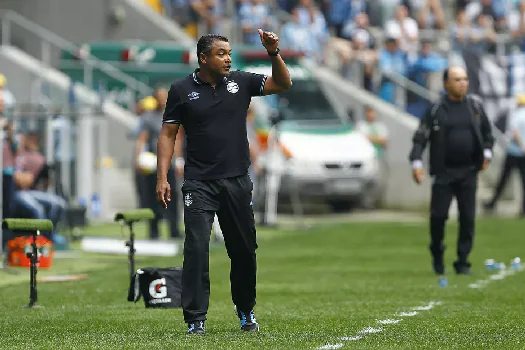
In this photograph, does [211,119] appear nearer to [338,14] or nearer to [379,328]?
[379,328]

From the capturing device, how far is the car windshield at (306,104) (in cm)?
2788

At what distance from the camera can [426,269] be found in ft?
56.2

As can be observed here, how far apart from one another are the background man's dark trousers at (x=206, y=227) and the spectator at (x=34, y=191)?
8.75 m

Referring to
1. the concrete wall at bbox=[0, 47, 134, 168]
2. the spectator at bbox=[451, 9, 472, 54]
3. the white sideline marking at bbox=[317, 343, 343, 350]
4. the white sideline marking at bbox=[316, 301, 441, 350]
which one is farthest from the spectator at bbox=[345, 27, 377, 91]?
the white sideline marking at bbox=[317, 343, 343, 350]

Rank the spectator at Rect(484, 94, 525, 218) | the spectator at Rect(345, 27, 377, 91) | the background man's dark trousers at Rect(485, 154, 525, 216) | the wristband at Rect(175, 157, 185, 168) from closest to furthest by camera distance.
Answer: the wristband at Rect(175, 157, 185, 168), the spectator at Rect(484, 94, 525, 218), the background man's dark trousers at Rect(485, 154, 525, 216), the spectator at Rect(345, 27, 377, 91)

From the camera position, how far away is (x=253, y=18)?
32.3 meters

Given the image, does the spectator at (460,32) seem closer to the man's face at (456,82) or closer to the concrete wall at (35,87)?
the concrete wall at (35,87)

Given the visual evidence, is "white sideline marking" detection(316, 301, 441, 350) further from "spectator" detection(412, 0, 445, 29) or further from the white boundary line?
"spectator" detection(412, 0, 445, 29)

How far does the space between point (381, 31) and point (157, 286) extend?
20601mm

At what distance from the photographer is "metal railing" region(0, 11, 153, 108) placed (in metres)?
29.4

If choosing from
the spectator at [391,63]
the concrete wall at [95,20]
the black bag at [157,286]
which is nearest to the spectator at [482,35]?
the spectator at [391,63]

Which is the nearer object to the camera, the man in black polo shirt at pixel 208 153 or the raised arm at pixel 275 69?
the raised arm at pixel 275 69

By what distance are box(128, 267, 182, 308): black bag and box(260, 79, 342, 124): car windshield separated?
1481cm

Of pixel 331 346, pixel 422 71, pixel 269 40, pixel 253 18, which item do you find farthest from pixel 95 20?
pixel 331 346
